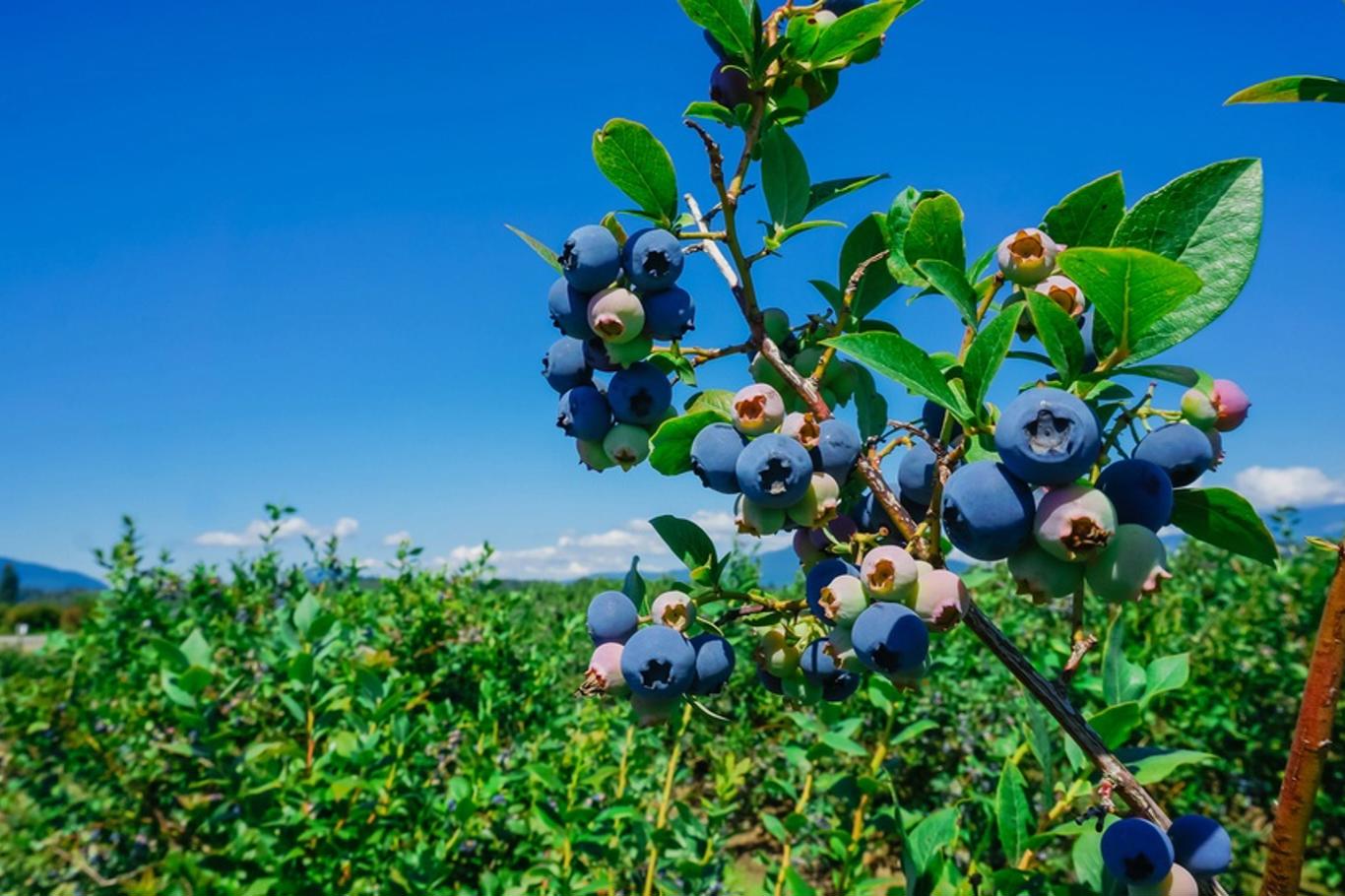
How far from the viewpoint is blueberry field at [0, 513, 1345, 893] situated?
1699 millimetres

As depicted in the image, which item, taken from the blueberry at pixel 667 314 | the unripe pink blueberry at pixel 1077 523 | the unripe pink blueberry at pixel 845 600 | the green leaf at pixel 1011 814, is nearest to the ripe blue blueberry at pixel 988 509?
the unripe pink blueberry at pixel 1077 523

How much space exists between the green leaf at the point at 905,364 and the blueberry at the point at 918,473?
12 centimetres

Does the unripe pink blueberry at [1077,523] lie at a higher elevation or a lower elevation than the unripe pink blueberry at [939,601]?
higher

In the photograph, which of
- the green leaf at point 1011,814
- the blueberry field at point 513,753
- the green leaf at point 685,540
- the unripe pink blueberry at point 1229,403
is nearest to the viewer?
the unripe pink blueberry at point 1229,403

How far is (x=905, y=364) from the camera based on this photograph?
2.39 feet

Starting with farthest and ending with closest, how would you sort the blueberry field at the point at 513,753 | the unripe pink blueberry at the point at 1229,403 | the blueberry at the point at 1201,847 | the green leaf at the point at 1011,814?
the blueberry field at the point at 513,753
the green leaf at the point at 1011,814
the unripe pink blueberry at the point at 1229,403
the blueberry at the point at 1201,847

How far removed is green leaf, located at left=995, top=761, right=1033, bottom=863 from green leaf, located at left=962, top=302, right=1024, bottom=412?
0.70 metres

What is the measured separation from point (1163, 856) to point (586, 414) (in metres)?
0.70

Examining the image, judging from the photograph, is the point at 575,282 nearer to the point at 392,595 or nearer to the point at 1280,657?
the point at 392,595

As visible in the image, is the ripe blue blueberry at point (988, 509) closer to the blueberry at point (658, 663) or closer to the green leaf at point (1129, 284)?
the green leaf at point (1129, 284)

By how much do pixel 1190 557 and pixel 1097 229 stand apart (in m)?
7.43

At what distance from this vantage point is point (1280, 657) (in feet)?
12.8

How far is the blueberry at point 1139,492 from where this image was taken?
68 centimetres

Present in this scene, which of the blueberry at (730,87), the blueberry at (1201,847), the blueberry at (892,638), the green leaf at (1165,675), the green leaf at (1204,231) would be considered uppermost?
the blueberry at (730,87)
